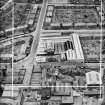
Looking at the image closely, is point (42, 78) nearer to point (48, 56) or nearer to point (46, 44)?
point (48, 56)

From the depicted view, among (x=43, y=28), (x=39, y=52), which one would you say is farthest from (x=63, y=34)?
(x=39, y=52)

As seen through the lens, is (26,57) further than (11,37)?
No

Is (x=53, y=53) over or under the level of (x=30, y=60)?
over

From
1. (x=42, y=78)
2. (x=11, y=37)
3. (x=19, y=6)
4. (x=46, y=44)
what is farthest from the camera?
(x=19, y=6)

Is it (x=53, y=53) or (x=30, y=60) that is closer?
(x=30, y=60)

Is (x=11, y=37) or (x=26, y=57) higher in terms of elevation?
(x=11, y=37)

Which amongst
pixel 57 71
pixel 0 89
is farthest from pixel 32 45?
pixel 0 89

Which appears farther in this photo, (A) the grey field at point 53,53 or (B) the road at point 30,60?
(B) the road at point 30,60

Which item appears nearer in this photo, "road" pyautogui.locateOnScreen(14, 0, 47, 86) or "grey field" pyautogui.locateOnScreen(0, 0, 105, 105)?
"grey field" pyautogui.locateOnScreen(0, 0, 105, 105)

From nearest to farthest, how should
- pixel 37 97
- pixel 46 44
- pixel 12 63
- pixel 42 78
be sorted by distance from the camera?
pixel 37 97, pixel 42 78, pixel 12 63, pixel 46 44

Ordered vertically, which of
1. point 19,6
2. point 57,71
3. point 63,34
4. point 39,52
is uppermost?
point 19,6
